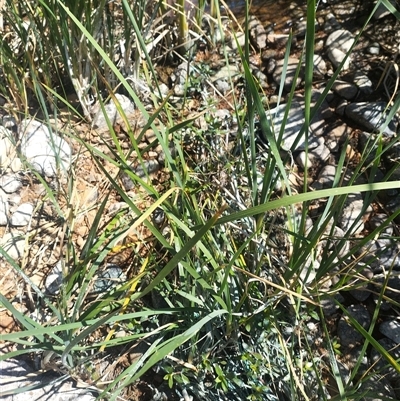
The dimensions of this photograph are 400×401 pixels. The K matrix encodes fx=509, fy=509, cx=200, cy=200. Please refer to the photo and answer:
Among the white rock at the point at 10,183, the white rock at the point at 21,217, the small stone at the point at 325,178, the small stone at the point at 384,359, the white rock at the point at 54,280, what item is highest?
the white rock at the point at 10,183

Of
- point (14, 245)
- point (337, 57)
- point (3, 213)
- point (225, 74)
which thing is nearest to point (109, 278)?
point (14, 245)

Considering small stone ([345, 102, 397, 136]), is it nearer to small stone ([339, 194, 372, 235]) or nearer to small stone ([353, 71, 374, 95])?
small stone ([353, 71, 374, 95])

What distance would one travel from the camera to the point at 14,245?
5.38ft

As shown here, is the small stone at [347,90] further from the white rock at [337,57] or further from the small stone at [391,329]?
the small stone at [391,329]

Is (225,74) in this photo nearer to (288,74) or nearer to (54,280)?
(288,74)

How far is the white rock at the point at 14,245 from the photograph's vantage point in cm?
164

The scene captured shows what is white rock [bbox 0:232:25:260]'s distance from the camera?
1642 millimetres

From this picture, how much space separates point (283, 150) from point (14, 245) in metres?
0.99

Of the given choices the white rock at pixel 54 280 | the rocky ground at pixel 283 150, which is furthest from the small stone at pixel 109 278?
the white rock at pixel 54 280

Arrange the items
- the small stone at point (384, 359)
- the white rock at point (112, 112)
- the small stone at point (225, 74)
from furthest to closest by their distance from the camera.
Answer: the small stone at point (225, 74) < the white rock at point (112, 112) < the small stone at point (384, 359)

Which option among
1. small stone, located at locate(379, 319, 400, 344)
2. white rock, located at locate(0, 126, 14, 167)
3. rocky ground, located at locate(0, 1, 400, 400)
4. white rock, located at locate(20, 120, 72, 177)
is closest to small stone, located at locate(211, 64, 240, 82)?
rocky ground, located at locate(0, 1, 400, 400)

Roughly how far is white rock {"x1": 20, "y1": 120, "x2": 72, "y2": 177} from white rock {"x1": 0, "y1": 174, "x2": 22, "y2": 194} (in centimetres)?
8

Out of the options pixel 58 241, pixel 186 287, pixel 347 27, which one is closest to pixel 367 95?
pixel 347 27

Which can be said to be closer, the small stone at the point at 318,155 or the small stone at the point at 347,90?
the small stone at the point at 318,155
